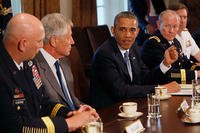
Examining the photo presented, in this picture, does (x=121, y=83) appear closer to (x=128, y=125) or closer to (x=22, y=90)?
(x=128, y=125)

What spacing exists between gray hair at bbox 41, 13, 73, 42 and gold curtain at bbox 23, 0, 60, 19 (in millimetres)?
1709

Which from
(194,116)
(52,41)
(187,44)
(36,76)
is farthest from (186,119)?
(187,44)

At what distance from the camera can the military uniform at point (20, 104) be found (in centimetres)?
185

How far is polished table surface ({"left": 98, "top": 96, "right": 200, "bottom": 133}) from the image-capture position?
204 cm

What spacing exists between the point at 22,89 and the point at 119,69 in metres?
1.13

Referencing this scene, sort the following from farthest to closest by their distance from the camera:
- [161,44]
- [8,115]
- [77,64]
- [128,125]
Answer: [161,44] → [77,64] → [128,125] → [8,115]

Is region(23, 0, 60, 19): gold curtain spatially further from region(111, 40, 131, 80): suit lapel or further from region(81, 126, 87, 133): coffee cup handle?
region(81, 126, 87, 133): coffee cup handle

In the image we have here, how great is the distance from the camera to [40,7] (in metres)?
4.34

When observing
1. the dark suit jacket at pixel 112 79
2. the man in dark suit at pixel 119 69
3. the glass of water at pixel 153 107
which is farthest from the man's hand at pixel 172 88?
the glass of water at pixel 153 107

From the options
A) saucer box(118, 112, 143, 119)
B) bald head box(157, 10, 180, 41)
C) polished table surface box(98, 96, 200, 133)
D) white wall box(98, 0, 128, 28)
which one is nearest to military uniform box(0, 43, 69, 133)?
polished table surface box(98, 96, 200, 133)

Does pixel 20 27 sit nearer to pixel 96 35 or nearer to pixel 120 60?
pixel 120 60

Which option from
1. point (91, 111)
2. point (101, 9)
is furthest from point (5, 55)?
point (101, 9)

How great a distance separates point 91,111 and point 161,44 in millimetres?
1505

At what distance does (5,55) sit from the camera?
1.96m
